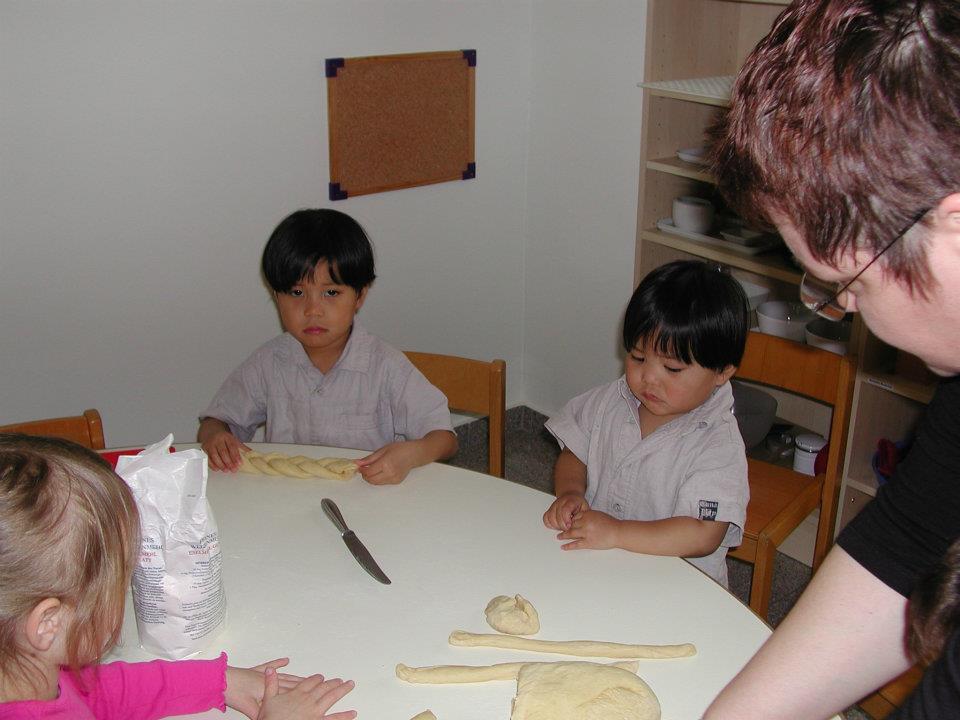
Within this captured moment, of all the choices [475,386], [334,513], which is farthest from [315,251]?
[334,513]

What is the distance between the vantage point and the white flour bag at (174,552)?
1.05 m

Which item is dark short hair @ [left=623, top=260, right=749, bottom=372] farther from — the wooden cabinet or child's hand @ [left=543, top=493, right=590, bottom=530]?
the wooden cabinet

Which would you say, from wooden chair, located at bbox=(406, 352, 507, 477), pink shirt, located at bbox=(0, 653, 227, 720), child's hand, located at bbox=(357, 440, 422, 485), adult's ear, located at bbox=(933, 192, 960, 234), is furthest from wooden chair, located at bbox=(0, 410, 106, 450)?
adult's ear, located at bbox=(933, 192, 960, 234)

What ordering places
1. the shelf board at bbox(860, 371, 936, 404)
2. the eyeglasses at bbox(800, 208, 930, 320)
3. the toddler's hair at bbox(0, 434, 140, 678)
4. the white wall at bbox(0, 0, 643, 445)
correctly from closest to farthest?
1. the eyeglasses at bbox(800, 208, 930, 320)
2. the toddler's hair at bbox(0, 434, 140, 678)
3. the shelf board at bbox(860, 371, 936, 404)
4. the white wall at bbox(0, 0, 643, 445)

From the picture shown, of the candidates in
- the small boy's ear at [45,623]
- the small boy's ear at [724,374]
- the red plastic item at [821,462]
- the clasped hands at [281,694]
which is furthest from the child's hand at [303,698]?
the red plastic item at [821,462]

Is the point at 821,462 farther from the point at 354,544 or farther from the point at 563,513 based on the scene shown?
the point at 354,544

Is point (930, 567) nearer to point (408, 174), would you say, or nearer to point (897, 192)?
point (897, 192)

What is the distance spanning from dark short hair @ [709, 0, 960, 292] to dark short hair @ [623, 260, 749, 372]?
0.86m

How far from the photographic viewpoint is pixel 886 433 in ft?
7.88

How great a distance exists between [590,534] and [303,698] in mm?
478

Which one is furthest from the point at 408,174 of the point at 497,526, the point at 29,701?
the point at 29,701

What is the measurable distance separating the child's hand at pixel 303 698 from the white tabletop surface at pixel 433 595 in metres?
0.02

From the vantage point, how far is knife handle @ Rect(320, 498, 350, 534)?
139 cm

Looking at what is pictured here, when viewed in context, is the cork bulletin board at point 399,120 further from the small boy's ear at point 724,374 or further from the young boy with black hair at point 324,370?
the small boy's ear at point 724,374
